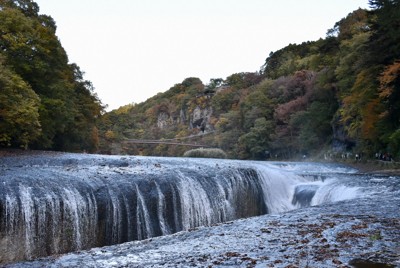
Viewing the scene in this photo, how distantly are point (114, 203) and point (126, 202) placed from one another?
1.78 feet

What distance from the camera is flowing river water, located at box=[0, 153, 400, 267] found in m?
11.6

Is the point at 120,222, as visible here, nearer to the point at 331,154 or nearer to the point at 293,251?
the point at 293,251

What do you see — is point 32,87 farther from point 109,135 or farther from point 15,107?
point 109,135

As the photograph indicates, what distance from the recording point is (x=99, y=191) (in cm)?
1401

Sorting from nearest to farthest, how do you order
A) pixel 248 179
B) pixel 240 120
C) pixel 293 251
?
pixel 293 251
pixel 248 179
pixel 240 120

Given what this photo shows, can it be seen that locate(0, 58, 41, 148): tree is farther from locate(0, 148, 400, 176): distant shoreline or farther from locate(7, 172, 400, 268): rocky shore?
locate(7, 172, 400, 268): rocky shore

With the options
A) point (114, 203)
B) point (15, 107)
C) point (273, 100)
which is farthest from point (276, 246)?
point (273, 100)

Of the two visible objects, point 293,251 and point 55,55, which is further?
point 55,55

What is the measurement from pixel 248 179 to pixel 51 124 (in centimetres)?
1728

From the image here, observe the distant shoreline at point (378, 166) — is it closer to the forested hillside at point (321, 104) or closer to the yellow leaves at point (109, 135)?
the forested hillside at point (321, 104)

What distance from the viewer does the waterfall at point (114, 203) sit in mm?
11531

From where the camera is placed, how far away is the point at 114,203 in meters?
14.1

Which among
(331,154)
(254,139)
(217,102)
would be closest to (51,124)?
(331,154)

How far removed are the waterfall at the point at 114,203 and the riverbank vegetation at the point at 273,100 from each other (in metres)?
10.6
